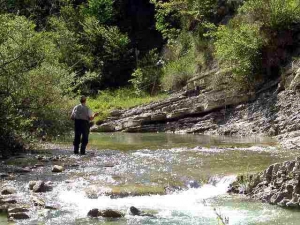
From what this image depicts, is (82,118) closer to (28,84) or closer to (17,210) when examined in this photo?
(28,84)

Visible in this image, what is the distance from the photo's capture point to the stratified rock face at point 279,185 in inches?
415

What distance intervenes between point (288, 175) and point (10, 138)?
9841 mm

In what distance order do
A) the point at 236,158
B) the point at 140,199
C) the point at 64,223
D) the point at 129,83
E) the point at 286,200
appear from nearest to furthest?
the point at 64,223 < the point at 286,200 < the point at 140,199 < the point at 236,158 < the point at 129,83

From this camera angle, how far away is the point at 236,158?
52.1ft

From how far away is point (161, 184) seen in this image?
41.4 ft

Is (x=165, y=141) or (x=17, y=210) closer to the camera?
(x=17, y=210)

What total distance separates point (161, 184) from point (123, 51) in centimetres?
2846

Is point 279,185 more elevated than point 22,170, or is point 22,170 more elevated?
point 279,185

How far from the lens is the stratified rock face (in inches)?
415

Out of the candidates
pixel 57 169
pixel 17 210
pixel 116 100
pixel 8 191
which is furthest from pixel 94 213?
pixel 116 100

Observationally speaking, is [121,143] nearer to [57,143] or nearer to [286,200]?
[57,143]

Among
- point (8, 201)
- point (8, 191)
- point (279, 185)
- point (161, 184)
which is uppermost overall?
point (279, 185)

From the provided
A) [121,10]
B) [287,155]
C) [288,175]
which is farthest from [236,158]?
[121,10]

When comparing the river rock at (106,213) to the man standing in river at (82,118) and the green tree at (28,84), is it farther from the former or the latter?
the man standing in river at (82,118)
